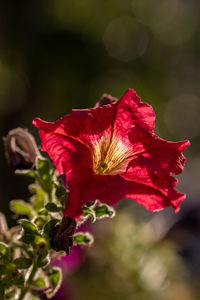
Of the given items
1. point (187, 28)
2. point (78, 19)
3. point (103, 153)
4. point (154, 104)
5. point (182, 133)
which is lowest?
point (182, 133)

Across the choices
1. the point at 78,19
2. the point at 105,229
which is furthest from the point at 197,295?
the point at 78,19

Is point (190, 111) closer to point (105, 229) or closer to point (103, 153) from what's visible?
point (105, 229)

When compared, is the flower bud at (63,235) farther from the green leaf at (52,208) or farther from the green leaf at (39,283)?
the green leaf at (39,283)

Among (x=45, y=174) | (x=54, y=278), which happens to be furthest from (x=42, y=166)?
(x=54, y=278)

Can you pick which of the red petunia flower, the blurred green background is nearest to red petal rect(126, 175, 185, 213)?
the red petunia flower

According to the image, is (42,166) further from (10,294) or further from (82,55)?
(82,55)

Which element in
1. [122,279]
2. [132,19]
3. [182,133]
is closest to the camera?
[122,279]
